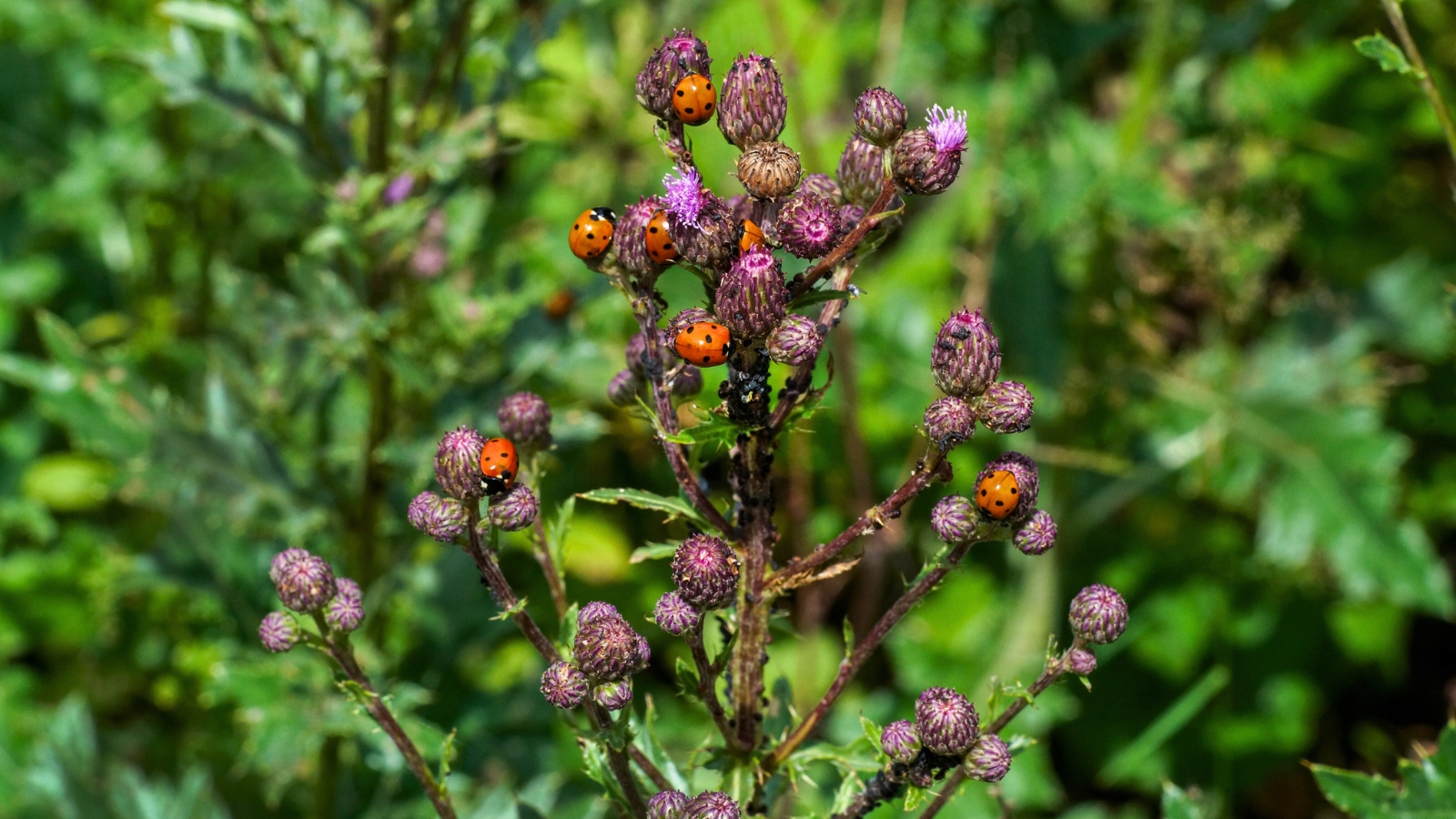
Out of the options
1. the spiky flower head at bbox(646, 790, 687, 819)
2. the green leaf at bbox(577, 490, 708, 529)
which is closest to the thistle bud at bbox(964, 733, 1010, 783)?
the spiky flower head at bbox(646, 790, 687, 819)

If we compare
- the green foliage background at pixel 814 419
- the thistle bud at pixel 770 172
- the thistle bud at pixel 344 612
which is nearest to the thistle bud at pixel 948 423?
the thistle bud at pixel 770 172

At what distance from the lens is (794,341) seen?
1832mm

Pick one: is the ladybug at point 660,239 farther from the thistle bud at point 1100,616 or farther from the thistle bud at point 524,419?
the thistle bud at point 1100,616

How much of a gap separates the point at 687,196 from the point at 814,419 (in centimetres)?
207

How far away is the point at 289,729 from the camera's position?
338cm

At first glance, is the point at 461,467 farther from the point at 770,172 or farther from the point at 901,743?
the point at 901,743

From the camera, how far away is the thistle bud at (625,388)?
7.58ft

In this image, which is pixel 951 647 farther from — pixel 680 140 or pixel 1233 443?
pixel 680 140

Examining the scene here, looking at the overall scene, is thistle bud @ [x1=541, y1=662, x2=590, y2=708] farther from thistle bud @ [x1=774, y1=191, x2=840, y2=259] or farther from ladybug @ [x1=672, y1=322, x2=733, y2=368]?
thistle bud @ [x1=774, y1=191, x2=840, y2=259]

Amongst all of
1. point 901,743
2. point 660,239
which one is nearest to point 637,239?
point 660,239

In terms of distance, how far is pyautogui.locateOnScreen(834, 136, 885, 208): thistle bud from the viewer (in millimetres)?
2008

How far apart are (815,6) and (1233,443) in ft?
10.1

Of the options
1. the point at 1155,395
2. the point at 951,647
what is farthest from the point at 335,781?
the point at 1155,395

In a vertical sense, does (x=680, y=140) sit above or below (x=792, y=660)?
above
